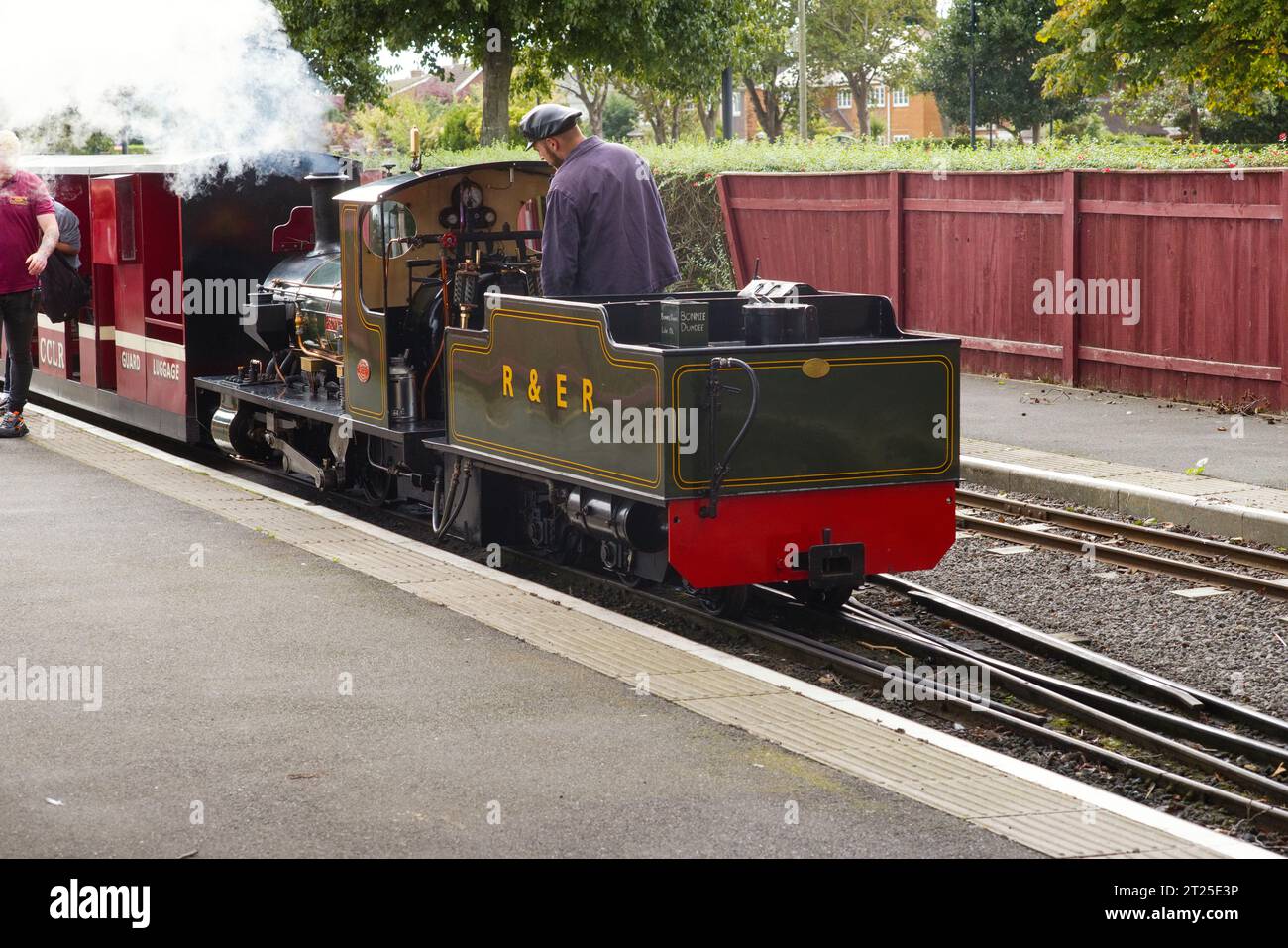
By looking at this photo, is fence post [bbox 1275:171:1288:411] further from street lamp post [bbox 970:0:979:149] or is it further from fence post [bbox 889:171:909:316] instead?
street lamp post [bbox 970:0:979:149]

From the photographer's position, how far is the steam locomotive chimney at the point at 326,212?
11133 millimetres

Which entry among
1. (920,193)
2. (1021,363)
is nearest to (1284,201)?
(1021,363)

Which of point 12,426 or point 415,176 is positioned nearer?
point 415,176

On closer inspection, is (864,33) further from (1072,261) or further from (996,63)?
(1072,261)

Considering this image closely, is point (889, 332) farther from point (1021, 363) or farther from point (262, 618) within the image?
point (1021, 363)

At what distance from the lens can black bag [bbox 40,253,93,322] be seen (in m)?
13.6

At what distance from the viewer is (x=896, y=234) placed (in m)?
16.9

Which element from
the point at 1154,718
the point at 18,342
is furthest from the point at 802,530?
the point at 18,342

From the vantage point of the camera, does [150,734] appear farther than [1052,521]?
No

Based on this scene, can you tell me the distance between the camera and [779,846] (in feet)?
15.4

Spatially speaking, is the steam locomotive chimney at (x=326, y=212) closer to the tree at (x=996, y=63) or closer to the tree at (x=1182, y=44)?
the tree at (x=1182, y=44)

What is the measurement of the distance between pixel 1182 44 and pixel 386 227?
25966 mm

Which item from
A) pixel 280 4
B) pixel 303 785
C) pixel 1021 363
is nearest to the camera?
pixel 303 785

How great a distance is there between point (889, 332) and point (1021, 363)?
26.6 ft
